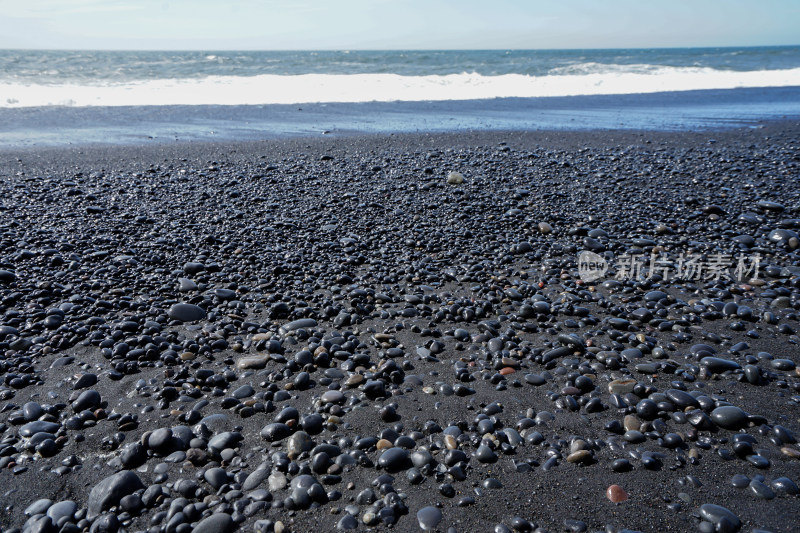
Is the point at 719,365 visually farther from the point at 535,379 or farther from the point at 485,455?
the point at 485,455

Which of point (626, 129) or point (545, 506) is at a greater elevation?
point (626, 129)

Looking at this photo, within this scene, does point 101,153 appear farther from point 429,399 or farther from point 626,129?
point 626,129

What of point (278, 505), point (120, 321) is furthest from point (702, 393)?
point (120, 321)

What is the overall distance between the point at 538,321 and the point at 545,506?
5.84 feet

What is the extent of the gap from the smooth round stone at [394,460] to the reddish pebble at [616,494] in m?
0.88

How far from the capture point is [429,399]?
2.94 metres

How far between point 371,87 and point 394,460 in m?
18.5

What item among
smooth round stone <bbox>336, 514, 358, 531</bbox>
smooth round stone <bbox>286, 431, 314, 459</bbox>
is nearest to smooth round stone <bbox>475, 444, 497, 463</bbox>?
smooth round stone <bbox>336, 514, 358, 531</bbox>

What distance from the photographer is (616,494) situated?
7.29 feet

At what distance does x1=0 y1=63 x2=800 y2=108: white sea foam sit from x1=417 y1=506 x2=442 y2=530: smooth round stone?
15.8 m

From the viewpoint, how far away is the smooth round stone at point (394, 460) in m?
2.40

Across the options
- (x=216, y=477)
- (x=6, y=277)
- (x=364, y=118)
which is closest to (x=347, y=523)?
(x=216, y=477)

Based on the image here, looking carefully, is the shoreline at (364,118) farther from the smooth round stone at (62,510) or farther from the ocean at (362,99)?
the smooth round stone at (62,510)

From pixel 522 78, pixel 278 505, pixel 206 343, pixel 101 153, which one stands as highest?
pixel 522 78
